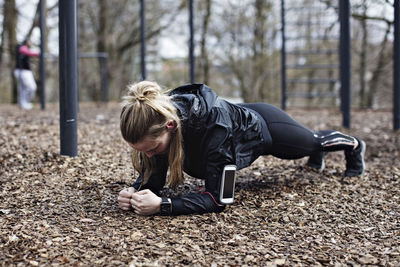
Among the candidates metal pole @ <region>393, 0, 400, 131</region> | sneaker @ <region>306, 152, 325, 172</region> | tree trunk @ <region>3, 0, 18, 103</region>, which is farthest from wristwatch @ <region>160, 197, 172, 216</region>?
tree trunk @ <region>3, 0, 18, 103</region>

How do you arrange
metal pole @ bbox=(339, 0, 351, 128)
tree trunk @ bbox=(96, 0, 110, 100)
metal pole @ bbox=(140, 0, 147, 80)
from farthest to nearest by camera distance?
tree trunk @ bbox=(96, 0, 110, 100)
metal pole @ bbox=(140, 0, 147, 80)
metal pole @ bbox=(339, 0, 351, 128)

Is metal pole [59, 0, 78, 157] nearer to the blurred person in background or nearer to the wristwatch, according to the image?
the wristwatch

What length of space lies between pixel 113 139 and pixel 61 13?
152 cm

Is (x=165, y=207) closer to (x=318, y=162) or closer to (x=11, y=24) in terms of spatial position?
(x=318, y=162)

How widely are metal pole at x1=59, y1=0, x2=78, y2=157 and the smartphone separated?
140cm

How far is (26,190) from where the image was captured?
2.54 m

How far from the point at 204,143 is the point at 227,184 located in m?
0.24

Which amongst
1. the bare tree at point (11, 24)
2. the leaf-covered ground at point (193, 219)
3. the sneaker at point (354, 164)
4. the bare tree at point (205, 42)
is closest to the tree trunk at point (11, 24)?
the bare tree at point (11, 24)

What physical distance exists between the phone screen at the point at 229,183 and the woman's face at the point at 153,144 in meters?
0.34

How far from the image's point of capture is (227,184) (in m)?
2.15

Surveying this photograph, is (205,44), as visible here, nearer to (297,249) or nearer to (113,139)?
(113,139)

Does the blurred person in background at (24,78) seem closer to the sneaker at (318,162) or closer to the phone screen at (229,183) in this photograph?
the sneaker at (318,162)

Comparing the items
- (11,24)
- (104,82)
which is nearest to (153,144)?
(104,82)

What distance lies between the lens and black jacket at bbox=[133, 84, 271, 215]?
2.12 meters
